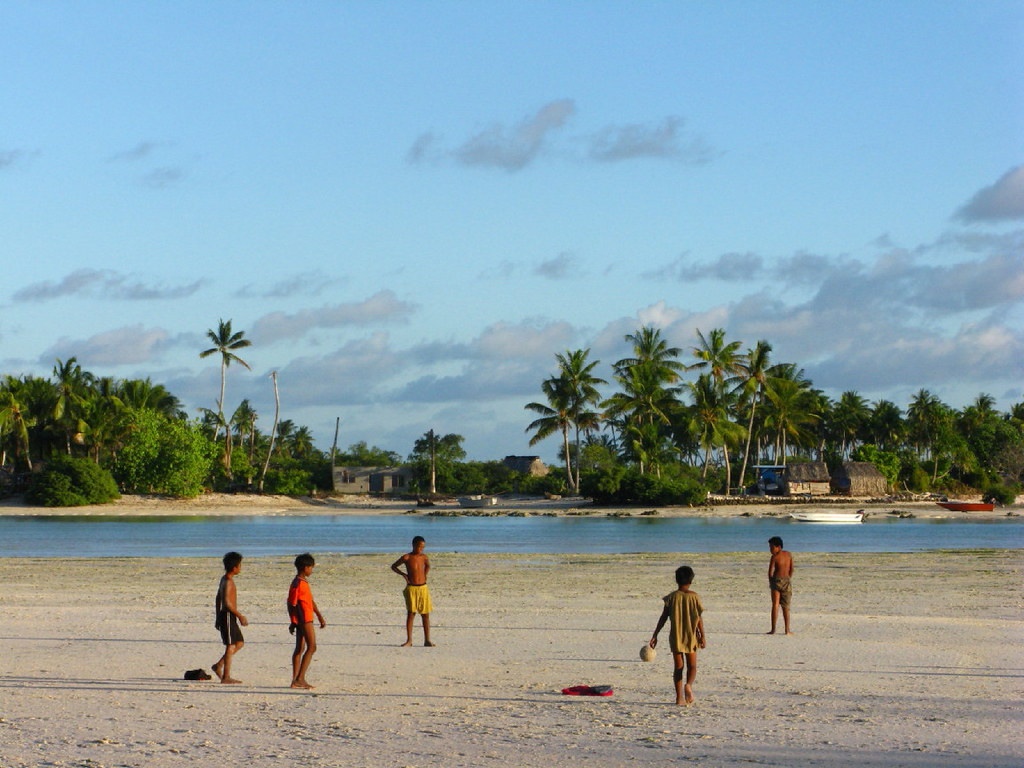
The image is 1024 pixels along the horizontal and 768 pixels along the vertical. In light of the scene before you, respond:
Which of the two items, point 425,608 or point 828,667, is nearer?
point 828,667

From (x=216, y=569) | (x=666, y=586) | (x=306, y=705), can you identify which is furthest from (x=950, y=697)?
(x=216, y=569)

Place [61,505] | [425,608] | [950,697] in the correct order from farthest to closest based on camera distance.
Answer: [61,505] < [425,608] < [950,697]

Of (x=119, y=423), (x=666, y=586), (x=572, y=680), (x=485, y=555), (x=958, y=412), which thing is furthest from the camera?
(x=958, y=412)

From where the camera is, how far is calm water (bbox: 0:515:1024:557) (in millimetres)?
45281

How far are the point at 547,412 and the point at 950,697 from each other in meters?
79.0

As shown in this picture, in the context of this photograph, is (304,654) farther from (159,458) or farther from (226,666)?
(159,458)

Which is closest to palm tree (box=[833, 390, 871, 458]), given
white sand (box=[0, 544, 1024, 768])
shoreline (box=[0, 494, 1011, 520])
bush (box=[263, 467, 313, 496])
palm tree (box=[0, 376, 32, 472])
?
shoreline (box=[0, 494, 1011, 520])

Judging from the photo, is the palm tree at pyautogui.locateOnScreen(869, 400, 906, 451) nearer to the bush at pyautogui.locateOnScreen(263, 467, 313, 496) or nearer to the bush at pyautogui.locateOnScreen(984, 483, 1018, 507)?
the bush at pyautogui.locateOnScreen(984, 483, 1018, 507)

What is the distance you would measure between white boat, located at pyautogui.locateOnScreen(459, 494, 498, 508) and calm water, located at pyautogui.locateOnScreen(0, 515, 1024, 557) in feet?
42.1

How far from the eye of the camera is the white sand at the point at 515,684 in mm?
9617

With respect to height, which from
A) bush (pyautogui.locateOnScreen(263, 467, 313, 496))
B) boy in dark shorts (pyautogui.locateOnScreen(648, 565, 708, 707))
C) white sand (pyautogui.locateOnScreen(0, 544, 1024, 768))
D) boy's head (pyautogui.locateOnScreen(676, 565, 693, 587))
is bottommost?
white sand (pyautogui.locateOnScreen(0, 544, 1024, 768))

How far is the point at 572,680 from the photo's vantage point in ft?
42.6

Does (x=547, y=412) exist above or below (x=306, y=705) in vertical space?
above

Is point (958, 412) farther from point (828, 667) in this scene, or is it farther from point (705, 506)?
point (828, 667)
